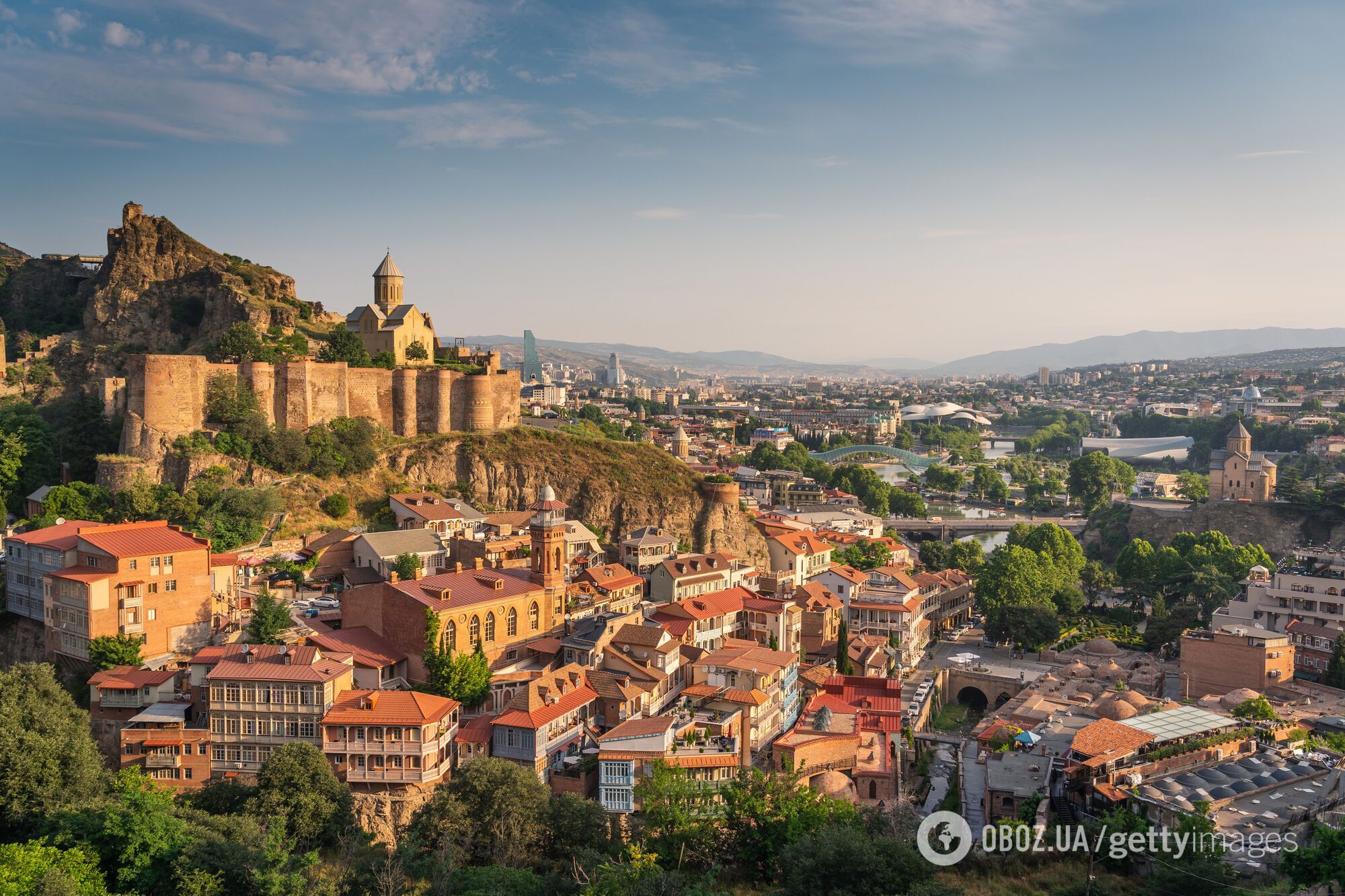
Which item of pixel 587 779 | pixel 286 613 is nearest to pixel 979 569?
pixel 587 779

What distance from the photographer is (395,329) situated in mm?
35562

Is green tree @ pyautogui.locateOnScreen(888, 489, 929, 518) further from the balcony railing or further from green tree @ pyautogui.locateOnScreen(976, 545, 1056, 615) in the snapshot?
the balcony railing

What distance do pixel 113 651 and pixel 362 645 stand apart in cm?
448

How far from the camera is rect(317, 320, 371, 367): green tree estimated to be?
32281 mm

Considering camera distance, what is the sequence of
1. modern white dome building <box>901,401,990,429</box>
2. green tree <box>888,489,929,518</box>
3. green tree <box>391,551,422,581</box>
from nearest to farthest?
green tree <box>391,551,422,581</box>
green tree <box>888,489,929,518</box>
modern white dome building <box>901,401,990,429</box>

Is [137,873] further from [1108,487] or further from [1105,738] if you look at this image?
[1108,487]

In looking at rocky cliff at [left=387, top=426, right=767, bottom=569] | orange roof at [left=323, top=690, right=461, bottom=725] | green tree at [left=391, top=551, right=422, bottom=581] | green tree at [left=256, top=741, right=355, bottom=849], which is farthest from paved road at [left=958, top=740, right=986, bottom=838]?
rocky cliff at [left=387, top=426, right=767, bottom=569]

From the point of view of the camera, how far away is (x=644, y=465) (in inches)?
1414

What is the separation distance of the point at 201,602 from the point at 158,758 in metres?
3.81

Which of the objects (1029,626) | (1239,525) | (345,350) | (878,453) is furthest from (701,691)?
(878,453)

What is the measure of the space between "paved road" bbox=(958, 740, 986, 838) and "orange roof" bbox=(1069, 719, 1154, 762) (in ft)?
6.63

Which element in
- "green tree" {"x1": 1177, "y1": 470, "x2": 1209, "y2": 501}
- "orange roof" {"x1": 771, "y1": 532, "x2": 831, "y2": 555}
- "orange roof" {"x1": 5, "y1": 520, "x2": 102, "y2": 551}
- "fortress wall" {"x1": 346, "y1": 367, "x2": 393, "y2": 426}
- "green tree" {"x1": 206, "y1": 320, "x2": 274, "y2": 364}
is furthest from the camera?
"green tree" {"x1": 1177, "y1": 470, "x2": 1209, "y2": 501}

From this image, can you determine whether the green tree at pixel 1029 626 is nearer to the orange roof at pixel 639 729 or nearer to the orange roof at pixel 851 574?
the orange roof at pixel 851 574

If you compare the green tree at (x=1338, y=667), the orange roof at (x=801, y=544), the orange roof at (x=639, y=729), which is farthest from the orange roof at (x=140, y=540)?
the green tree at (x=1338, y=667)
